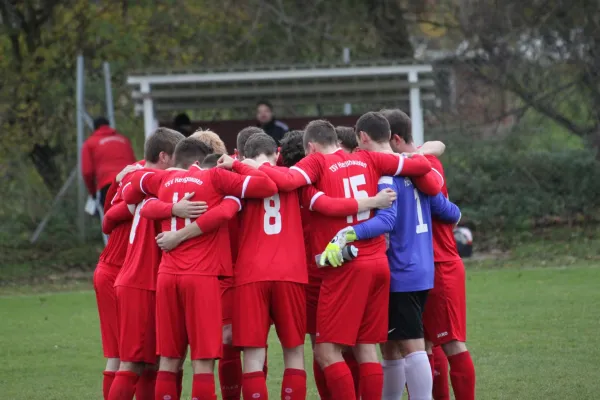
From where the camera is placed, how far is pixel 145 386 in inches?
293

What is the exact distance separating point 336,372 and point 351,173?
130cm

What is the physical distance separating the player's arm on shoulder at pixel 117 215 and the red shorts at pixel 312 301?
4.34ft

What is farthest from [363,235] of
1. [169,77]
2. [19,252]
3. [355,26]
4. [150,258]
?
[355,26]

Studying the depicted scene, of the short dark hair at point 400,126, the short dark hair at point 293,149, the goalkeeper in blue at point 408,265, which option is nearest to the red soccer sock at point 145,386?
the goalkeeper in blue at point 408,265

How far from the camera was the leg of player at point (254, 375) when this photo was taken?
6871 millimetres

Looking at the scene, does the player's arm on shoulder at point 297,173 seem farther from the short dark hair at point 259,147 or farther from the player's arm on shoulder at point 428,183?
the player's arm on shoulder at point 428,183

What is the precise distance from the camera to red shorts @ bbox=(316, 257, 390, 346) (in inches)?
272

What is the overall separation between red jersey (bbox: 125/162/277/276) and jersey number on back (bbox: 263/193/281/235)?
Answer: 203 mm

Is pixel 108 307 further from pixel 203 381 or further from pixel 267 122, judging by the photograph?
pixel 267 122

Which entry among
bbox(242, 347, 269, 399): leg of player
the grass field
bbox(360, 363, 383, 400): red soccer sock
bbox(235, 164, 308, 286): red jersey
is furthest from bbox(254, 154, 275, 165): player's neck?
the grass field

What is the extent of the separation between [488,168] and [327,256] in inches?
486

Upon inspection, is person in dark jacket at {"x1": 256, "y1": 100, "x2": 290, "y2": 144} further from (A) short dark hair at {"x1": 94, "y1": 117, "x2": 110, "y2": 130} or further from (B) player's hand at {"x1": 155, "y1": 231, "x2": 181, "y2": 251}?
(B) player's hand at {"x1": 155, "y1": 231, "x2": 181, "y2": 251}

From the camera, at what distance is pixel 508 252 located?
1708 cm

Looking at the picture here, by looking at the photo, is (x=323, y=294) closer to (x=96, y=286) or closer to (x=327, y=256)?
(x=327, y=256)
